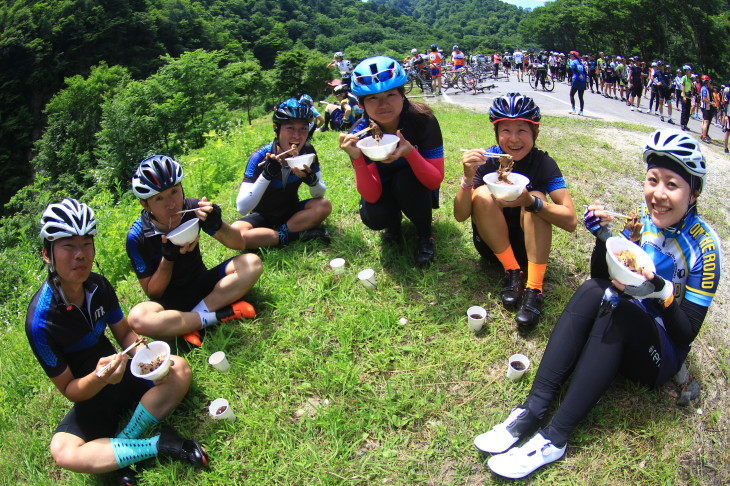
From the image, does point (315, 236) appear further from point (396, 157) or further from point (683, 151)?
point (683, 151)

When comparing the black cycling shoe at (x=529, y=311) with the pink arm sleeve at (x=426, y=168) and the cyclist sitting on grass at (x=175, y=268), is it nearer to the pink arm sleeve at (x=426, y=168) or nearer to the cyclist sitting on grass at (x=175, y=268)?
the pink arm sleeve at (x=426, y=168)

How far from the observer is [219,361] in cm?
324

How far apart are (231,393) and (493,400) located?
1.97 meters

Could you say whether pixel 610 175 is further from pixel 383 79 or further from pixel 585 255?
pixel 383 79

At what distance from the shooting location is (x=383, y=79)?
340 cm

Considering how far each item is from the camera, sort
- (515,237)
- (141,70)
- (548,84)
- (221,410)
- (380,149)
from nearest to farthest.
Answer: (221,410)
(380,149)
(515,237)
(548,84)
(141,70)

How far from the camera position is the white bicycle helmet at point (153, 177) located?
3170 millimetres

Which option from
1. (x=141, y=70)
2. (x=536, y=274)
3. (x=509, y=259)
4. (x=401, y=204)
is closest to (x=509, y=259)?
(x=509, y=259)

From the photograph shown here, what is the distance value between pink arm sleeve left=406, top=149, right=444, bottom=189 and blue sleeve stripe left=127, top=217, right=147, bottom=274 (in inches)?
91.4

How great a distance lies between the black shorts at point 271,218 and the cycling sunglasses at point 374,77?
5.94 ft

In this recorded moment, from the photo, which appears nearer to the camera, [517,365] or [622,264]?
[622,264]

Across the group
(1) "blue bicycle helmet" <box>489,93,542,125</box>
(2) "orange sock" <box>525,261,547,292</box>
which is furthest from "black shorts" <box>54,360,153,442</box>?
(1) "blue bicycle helmet" <box>489,93,542,125</box>

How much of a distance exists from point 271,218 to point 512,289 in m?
2.76

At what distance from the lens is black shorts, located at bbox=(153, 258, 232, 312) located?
11.8 feet
